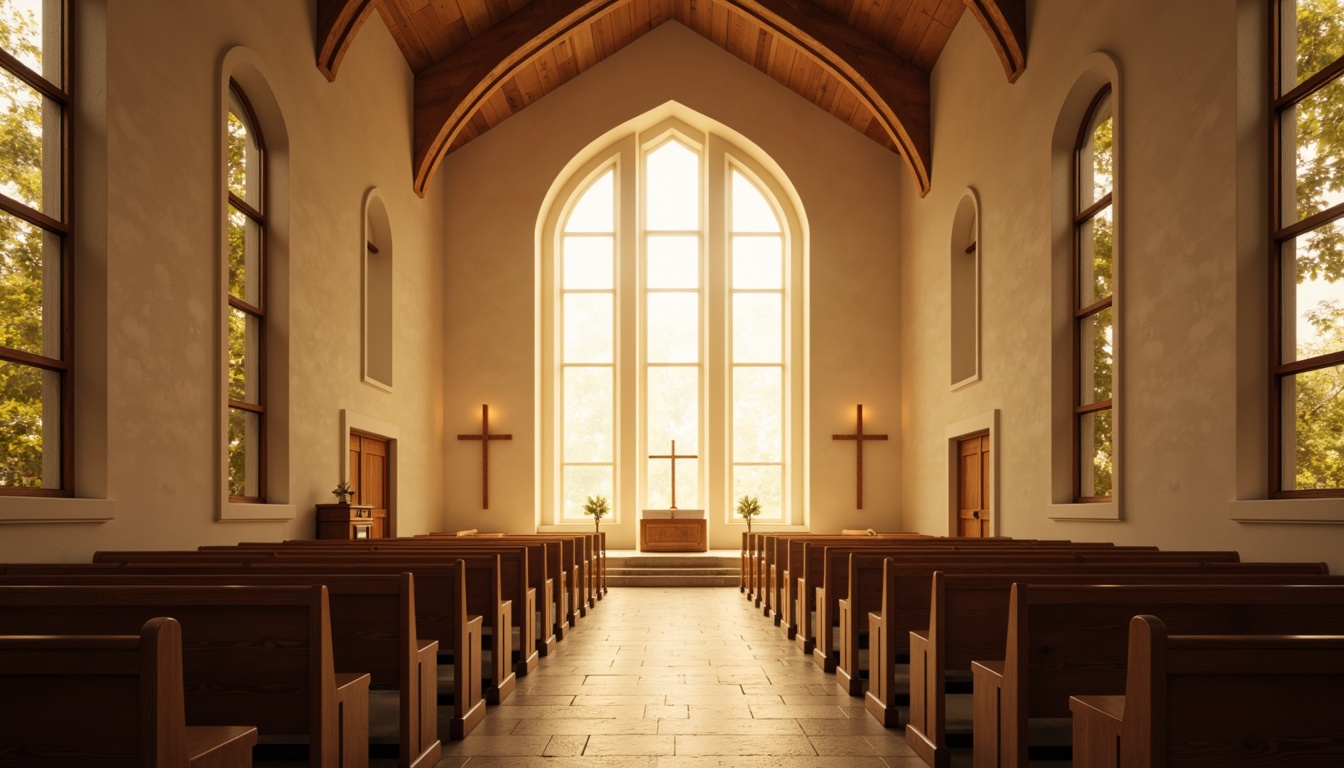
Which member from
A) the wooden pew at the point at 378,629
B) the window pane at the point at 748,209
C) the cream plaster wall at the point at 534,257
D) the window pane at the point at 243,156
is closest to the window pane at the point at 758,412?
the cream plaster wall at the point at 534,257

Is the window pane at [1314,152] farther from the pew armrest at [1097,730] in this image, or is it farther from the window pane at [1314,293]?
the pew armrest at [1097,730]

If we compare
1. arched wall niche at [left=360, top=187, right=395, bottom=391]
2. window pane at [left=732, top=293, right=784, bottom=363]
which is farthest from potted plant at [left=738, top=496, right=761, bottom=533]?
arched wall niche at [left=360, top=187, right=395, bottom=391]

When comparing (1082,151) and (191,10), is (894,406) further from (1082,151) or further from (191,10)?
(191,10)

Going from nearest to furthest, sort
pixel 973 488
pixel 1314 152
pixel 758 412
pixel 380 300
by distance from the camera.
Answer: pixel 1314 152, pixel 973 488, pixel 380 300, pixel 758 412

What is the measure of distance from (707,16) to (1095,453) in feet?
25.6

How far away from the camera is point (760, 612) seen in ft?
27.3

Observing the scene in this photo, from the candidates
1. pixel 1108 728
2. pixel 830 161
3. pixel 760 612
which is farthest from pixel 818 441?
pixel 1108 728

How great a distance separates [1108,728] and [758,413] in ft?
37.8

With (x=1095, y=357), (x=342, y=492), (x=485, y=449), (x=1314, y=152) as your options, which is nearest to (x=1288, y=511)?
(x=1314, y=152)

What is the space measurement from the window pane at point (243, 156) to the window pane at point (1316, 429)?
6.86 meters

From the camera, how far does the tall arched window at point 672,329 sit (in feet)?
44.8

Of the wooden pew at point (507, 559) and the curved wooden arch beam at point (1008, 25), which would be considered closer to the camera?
the wooden pew at point (507, 559)

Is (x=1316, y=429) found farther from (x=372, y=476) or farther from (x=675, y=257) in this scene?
(x=675, y=257)

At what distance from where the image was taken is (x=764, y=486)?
13.7 meters
